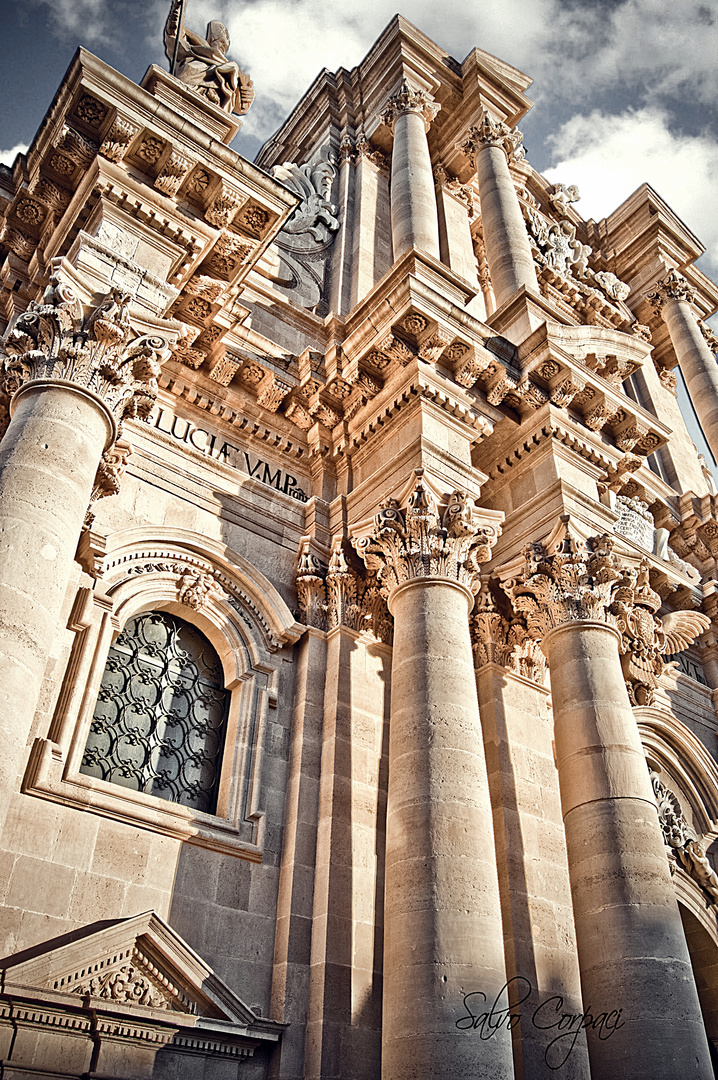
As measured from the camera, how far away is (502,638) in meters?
14.5

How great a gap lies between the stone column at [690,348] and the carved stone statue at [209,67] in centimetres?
1520

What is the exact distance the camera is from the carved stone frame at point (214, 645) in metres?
9.93

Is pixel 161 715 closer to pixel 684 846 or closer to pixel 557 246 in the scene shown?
pixel 684 846

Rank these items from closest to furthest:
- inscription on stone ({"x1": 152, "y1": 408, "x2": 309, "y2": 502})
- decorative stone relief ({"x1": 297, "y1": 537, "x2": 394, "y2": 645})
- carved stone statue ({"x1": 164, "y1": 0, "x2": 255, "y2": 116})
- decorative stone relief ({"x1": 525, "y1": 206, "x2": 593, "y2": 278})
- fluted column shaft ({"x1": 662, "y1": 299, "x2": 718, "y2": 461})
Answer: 1. decorative stone relief ({"x1": 297, "y1": 537, "x2": 394, "y2": 645})
2. inscription on stone ({"x1": 152, "y1": 408, "x2": 309, "y2": 502})
3. carved stone statue ({"x1": 164, "y1": 0, "x2": 255, "y2": 116})
4. fluted column shaft ({"x1": 662, "y1": 299, "x2": 718, "y2": 461})
5. decorative stone relief ({"x1": 525, "y1": 206, "x2": 593, "y2": 278})

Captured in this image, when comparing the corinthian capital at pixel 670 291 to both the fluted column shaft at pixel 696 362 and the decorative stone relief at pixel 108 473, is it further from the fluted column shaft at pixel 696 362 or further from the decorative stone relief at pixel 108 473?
the decorative stone relief at pixel 108 473

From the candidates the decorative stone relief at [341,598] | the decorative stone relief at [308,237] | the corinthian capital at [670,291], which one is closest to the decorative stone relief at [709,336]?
the corinthian capital at [670,291]

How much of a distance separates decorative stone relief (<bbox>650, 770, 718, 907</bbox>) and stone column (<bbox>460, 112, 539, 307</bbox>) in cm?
1062

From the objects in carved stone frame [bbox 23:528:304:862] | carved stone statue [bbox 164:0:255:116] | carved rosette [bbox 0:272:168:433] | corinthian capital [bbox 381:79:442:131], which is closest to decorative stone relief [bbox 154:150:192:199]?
carved stone statue [bbox 164:0:255:116]

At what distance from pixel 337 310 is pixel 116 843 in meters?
12.5

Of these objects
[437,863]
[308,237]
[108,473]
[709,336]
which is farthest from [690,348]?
[437,863]

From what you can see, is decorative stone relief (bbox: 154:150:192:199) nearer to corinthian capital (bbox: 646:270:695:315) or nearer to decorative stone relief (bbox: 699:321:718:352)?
corinthian capital (bbox: 646:270:695:315)

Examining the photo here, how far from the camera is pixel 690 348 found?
26.4m

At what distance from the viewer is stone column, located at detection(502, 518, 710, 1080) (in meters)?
9.38

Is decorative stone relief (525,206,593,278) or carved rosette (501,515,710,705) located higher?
decorative stone relief (525,206,593,278)
